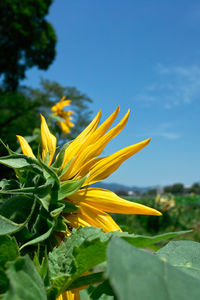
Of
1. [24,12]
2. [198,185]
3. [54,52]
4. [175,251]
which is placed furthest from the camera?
[198,185]

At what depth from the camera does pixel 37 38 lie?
11.8 metres

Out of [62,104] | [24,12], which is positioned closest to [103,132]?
[62,104]

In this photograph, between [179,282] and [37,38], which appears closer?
[179,282]

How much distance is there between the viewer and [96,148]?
0.35m

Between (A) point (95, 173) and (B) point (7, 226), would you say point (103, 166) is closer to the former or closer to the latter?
(A) point (95, 173)

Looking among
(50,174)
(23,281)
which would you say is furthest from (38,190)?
(23,281)

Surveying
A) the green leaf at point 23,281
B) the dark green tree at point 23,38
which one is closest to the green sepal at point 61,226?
the green leaf at point 23,281

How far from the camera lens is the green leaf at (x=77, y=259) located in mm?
228

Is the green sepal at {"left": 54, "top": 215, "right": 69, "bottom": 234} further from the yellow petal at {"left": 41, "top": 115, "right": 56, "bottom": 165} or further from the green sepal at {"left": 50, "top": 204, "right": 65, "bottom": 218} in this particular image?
the yellow petal at {"left": 41, "top": 115, "right": 56, "bottom": 165}

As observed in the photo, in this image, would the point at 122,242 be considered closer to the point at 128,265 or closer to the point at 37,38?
the point at 128,265

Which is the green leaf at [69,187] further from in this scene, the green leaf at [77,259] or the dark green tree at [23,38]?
the dark green tree at [23,38]

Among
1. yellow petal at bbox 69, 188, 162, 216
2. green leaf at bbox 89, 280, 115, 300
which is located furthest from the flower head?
green leaf at bbox 89, 280, 115, 300

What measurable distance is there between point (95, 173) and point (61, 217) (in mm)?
64

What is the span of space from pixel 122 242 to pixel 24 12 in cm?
1192
